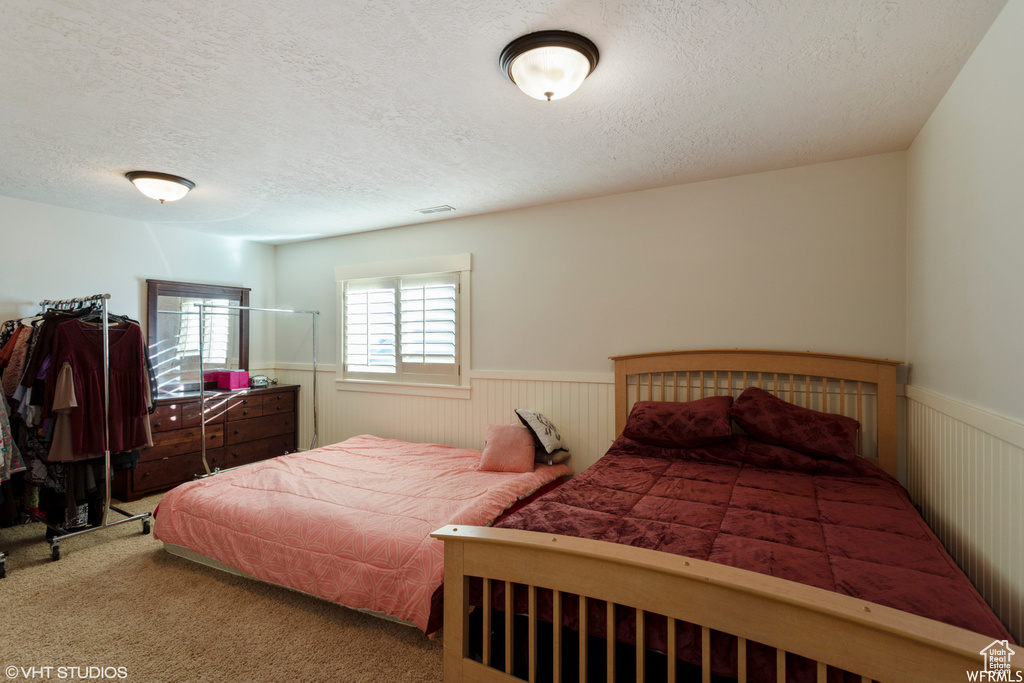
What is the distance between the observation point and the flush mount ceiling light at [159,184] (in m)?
3.06

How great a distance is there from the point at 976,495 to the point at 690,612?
1.36 metres

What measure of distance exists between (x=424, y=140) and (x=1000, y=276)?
2.51 meters

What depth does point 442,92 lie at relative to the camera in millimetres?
2098

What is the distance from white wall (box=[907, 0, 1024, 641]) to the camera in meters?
1.52

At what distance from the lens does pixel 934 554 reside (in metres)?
1.62

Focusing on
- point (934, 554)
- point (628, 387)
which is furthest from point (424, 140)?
point (934, 554)

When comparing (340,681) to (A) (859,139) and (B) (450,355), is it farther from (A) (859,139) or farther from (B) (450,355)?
(A) (859,139)

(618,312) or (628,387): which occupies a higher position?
(618,312)

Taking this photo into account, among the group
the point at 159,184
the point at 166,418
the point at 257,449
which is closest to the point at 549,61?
the point at 159,184

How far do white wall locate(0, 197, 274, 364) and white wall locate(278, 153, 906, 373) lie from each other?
6.70 ft

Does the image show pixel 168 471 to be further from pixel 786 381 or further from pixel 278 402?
pixel 786 381

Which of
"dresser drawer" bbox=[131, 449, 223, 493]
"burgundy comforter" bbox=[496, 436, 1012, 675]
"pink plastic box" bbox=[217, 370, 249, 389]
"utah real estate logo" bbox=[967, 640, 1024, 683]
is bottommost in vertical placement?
"dresser drawer" bbox=[131, 449, 223, 493]

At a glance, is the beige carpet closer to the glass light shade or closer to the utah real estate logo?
the utah real estate logo

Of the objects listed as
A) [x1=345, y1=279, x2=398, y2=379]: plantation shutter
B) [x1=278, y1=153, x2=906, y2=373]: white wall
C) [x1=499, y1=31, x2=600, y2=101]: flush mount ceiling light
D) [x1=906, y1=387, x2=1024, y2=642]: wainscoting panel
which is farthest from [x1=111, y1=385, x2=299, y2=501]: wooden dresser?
[x1=906, y1=387, x2=1024, y2=642]: wainscoting panel
